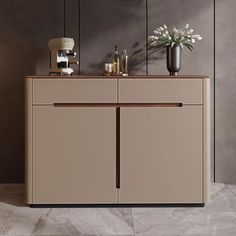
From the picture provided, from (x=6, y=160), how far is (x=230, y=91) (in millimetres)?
2128

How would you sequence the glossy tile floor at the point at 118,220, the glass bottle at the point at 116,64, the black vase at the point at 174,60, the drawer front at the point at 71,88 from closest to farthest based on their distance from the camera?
the glossy tile floor at the point at 118,220
the drawer front at the point at 71,88
the black vase at the point at 174,60
the glass bottle at the point at 116,64

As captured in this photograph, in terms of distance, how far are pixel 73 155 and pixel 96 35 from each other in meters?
1.27

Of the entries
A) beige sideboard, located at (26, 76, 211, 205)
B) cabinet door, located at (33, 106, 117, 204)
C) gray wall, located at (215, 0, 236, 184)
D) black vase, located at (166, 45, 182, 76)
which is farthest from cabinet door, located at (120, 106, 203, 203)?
gray wall, located at (215, 0, 236, 184)

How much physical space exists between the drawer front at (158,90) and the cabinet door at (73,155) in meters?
0.18

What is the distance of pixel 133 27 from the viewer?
4.12 metres

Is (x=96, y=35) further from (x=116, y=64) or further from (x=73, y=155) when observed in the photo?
(x=73, y=155)

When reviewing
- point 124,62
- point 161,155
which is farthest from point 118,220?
point 124,62

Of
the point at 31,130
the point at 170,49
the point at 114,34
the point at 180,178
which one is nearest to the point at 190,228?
the point at 180,178

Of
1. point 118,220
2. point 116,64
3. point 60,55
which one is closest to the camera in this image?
point 118,220

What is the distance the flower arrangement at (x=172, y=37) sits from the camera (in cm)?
388

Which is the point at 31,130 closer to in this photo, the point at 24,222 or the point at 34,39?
the point at 24,222

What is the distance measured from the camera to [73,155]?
3357 mm

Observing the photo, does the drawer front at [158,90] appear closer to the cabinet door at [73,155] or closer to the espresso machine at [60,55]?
the cabinet door at [73,155]

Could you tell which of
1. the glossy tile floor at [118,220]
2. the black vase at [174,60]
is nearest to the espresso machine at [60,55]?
the black vase at [174,60]
